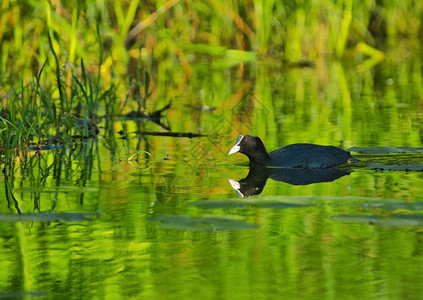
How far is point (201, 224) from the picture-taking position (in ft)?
16.0

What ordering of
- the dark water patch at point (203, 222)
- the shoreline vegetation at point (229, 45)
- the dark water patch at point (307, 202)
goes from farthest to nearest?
1. the shoreline vegetation at point (229, 45)
2. the dark water patch at point (307, 202)
3. the dark water patch at point (203, 222)

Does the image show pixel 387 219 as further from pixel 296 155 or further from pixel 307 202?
pixel 296 155

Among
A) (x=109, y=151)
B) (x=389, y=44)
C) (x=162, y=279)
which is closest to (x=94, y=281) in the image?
(x=162, y=279)

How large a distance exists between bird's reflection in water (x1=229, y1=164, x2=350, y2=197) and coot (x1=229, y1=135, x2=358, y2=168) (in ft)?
0.23

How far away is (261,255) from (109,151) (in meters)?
3.80

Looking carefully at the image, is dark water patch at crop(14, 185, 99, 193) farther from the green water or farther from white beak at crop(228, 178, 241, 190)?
white beak at crop(228, 178, 241, 190)

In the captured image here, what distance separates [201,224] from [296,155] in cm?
239

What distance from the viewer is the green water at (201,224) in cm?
388

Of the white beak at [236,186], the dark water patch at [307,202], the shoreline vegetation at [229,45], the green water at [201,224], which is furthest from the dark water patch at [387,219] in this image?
the shoreline vegetation at [229,45]

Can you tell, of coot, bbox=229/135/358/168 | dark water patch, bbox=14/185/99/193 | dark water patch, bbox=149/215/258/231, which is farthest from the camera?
coot, bbox=229/135/358/168

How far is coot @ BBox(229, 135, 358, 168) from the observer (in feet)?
23.3

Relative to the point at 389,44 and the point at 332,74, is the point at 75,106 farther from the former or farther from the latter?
the point at 389,44

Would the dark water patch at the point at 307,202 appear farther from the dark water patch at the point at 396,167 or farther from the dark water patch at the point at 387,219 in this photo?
the dark water patch at the point at 396,167

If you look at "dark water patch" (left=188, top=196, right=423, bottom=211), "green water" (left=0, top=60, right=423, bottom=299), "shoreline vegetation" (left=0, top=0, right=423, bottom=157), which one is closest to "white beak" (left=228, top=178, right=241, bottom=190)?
"green water" (left=0, top=60, right=423, bottom=299)
